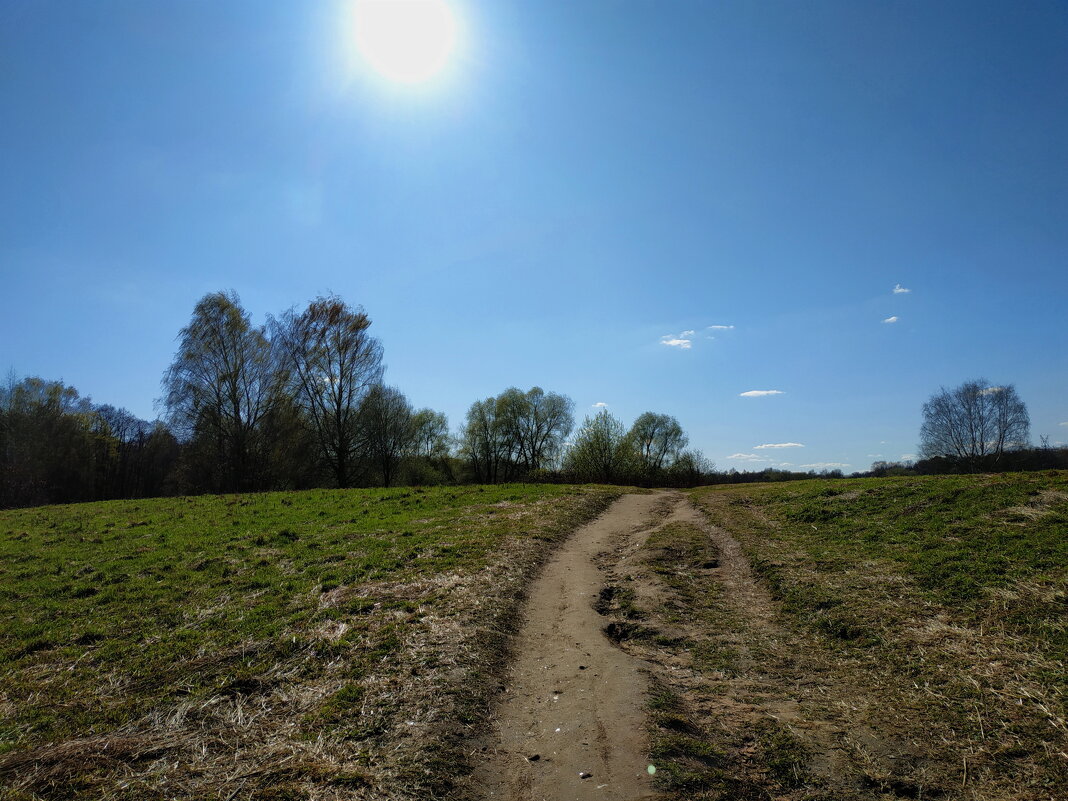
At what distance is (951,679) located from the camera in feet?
18.3

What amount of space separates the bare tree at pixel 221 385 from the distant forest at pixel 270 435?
71 millimetres

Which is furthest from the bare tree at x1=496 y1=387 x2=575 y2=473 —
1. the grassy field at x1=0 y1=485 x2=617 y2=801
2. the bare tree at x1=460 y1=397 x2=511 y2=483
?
the grassy field at x1=0 y1=485 x2=617 y2=801

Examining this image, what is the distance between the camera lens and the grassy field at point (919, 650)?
14.2 feet

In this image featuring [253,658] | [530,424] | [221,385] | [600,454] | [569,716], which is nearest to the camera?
[569,716]

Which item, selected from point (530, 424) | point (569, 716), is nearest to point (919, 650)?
point (569, 716)

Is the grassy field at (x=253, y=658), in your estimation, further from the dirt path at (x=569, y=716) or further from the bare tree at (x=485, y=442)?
the bare tree at (x=485, y=442)

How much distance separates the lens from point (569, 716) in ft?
17.8

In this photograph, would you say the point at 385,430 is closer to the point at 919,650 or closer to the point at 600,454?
the point at 600,454

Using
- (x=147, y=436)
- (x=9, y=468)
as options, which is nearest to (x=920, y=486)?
(x=9, y=468)

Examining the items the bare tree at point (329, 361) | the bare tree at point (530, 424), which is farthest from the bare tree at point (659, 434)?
the bare tree at point (329, 361)

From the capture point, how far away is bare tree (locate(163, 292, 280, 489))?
34344 mm

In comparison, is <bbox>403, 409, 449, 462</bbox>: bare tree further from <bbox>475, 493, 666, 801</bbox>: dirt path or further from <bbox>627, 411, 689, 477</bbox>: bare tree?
<bbox>475, 493, 666, 801</bbox>: dirt path

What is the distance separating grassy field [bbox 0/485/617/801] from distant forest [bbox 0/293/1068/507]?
72.3ft

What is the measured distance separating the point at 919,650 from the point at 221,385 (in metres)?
39.8
